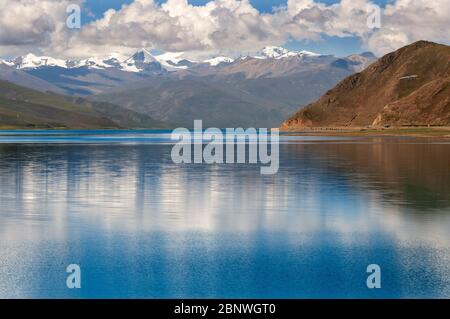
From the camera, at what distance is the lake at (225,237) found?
23.4m

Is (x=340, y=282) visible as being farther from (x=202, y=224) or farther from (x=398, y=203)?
(x=398, y=203)

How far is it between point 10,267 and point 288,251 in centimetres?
1145

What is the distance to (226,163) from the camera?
8631cm

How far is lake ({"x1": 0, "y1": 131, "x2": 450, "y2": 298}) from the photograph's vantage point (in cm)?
2338

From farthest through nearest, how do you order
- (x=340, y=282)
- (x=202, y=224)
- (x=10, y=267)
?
(x=202, y=224) → (x=10, y=267) → (x=340, y=282)

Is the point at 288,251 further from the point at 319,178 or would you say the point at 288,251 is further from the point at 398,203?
the point at 319,178

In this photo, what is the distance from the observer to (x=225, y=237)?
31.5 metres

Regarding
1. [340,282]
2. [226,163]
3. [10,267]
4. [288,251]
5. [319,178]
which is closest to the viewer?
[340,282]
